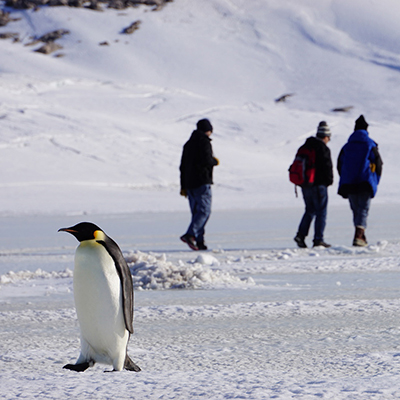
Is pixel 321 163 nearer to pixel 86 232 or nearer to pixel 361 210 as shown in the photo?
pixel 361 210

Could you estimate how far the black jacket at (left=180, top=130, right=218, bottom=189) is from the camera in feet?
30.3

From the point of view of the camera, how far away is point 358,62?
2660 inches

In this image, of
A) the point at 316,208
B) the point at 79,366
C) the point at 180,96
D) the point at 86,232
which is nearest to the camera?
the point at 86,232

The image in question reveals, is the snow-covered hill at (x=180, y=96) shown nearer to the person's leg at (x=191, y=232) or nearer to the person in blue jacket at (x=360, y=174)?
the person's leg at (x=191, y=232)

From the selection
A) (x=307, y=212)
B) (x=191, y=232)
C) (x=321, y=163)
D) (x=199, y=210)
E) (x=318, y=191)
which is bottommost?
(x=191, y=232)

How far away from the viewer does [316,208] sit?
924cm

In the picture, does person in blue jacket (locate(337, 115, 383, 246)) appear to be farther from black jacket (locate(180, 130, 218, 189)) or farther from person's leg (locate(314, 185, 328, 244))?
black jacket (locate(180, 130, 218, 189))

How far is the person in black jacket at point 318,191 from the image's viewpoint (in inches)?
359

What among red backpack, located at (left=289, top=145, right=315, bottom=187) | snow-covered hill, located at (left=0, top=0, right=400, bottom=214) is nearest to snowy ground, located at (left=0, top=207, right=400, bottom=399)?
red backpack, located at (left=289, top=145, right=315, bottom=187)

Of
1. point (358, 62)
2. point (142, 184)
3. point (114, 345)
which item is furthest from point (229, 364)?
point (358, 62)

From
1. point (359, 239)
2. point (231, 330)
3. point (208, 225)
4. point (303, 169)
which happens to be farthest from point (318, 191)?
point (231, 330)

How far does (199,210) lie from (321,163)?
158cm

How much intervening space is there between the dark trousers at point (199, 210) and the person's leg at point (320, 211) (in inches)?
51.8

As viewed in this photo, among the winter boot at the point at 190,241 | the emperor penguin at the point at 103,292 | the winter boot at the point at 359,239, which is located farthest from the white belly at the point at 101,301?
the winter boot at the point at 359,239
